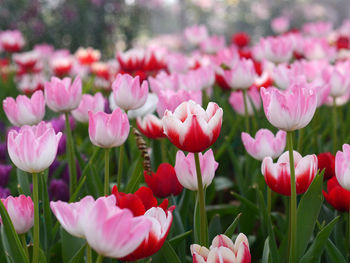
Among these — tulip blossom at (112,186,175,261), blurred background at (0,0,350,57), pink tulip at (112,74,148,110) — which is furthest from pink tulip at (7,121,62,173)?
blurred background at (0,0,350,57)

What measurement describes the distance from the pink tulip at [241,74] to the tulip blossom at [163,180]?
2.04 ft

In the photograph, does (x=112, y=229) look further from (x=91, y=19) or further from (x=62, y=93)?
(x=91, y=19)

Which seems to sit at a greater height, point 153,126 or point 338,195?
point 153,126

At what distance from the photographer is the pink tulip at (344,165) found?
2.72 ft

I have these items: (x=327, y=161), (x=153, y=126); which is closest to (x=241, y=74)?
(x=153, y=126)

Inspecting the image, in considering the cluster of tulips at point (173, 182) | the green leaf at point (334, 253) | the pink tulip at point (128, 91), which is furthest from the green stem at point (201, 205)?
the pink tulip at point (128, 91)

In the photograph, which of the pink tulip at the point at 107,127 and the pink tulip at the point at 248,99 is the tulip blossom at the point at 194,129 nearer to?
the pink tulip at the point at 107,127

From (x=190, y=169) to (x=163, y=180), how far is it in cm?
15

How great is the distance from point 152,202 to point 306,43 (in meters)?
2.03

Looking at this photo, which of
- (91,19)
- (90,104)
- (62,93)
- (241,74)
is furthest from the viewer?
(91,19)

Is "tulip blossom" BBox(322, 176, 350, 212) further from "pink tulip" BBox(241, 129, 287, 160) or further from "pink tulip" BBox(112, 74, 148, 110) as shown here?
"pink tulip" BBox(112, 74, 148, 110)

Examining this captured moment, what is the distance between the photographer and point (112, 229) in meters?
0.58

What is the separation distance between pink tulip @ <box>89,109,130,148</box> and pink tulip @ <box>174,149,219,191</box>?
131 mm

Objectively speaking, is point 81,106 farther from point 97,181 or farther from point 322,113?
point 322,113
